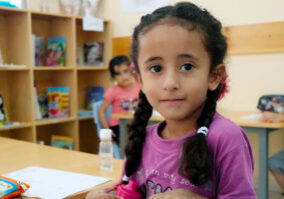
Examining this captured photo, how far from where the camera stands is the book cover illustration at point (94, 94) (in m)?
4.34

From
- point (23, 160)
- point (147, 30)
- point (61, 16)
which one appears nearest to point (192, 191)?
point (147, 30)

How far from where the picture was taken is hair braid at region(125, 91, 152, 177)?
41.4 inches

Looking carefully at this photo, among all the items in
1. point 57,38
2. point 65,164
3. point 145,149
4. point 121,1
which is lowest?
point 65,164

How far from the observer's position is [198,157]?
0.86m

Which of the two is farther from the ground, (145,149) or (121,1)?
(121,1)

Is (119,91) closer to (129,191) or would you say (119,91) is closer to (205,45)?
(129,191)

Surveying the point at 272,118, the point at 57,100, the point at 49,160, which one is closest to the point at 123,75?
the point at 57,100

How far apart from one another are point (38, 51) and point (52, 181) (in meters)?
2.86

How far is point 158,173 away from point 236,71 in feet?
8.56

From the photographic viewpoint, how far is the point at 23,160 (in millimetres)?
1480

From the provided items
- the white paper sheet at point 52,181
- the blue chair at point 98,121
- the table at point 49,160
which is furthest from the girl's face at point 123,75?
the white paper sheet at point 52,181

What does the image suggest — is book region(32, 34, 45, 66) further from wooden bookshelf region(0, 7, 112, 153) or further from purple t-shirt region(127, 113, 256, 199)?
purple t-shirt region(127, 113, 256, 199)

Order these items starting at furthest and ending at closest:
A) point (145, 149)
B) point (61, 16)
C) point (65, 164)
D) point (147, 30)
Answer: point (61, 16), point (65, 164), point (145, 149), point (147, 30)

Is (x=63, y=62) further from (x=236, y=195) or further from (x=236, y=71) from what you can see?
(x=236, y=195)
